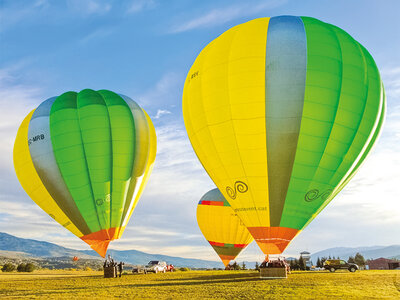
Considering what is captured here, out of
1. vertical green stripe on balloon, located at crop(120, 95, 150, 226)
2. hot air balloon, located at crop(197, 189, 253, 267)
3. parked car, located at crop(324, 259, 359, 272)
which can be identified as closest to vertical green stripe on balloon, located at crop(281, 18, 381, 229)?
vertical green stripe on balloon, located at crop(120, 95, 150, 226)

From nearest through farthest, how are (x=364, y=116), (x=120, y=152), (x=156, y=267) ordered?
(x=364, y=116) < (x=120, y=152) < (x=156, y=267)

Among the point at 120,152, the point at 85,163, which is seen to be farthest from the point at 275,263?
the point at 85,163

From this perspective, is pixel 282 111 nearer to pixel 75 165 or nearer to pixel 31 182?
pixel 75 165

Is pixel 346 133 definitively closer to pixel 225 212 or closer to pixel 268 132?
pixel 268 132

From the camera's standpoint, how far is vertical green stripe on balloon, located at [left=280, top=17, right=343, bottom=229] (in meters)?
21.5

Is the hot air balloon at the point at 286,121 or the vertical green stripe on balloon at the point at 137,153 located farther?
the vertical green stripe on balloon at the point at 137,153

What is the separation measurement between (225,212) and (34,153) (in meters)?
22.3

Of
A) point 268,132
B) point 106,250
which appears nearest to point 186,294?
point 268,132

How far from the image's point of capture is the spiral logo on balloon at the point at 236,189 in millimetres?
22484

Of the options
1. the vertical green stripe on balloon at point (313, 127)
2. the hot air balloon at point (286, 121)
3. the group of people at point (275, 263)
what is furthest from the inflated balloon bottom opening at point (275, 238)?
the group of people at point (275, 263)

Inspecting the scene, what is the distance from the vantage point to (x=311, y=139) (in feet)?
70.5

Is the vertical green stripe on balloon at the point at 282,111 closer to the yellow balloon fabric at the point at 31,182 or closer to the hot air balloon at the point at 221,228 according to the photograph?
the yellow balloon fabric at the point at 31,182

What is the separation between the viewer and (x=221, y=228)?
44938 millimetres

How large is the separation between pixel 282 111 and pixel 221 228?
2572 cm
